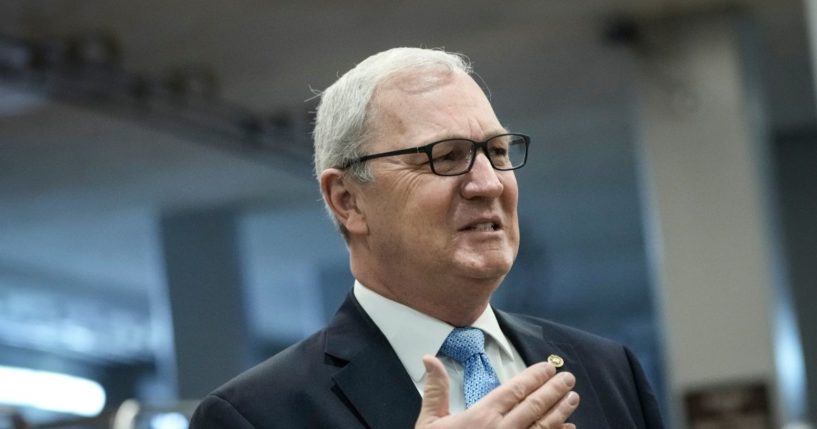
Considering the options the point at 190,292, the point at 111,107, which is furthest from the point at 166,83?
the point at 190,292

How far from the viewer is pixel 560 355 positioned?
262 centimetres

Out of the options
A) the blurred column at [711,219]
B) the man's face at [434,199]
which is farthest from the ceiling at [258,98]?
the man's face at [434,199]

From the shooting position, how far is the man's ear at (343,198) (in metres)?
2.56

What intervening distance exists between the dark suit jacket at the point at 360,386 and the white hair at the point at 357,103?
26 cm

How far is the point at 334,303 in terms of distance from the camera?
923 inches

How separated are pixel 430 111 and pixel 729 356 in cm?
861

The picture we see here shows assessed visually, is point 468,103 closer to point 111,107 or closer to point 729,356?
point 729,356

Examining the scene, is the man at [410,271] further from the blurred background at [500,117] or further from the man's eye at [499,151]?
the blurred background at [500,117]

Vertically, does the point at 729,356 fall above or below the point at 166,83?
below

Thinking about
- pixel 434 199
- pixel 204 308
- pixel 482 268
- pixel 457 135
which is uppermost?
pixel 204 308

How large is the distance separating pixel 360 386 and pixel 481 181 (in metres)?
0.40

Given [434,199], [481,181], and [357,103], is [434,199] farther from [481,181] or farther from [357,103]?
[357,103]

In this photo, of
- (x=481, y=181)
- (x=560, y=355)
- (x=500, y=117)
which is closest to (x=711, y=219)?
(x=500, y=117)

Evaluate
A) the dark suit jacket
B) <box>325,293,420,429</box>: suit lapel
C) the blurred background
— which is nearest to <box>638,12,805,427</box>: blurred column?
the blurred background
